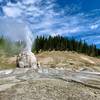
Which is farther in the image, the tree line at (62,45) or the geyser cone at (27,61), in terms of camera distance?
the tree line at (62,45)

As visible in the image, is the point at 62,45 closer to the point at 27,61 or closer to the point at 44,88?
the point at 27,61

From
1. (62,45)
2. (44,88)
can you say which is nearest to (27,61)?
(44,88)

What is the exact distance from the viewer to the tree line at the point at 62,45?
85.9 meters

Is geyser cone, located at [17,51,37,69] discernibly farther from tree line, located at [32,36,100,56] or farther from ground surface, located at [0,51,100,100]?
tree line, located at [32,36,100,56]

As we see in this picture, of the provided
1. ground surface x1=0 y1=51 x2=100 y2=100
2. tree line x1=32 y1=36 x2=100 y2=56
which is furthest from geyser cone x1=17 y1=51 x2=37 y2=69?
tree line x1=32 y1=36 x2=100 y2=56

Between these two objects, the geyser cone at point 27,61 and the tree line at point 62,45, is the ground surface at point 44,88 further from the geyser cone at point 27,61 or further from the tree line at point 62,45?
the tree line at point 62,45

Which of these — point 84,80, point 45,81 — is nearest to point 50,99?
point 45,81

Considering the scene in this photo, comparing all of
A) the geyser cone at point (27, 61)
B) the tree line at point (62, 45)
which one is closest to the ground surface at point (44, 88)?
the geyser cone at point (27, 61)

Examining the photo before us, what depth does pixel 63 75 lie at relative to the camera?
1603cm

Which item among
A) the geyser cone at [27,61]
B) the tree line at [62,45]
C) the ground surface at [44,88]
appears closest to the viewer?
the ground surface at [44,88]

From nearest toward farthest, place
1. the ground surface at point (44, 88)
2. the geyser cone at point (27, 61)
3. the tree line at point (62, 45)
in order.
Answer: the ground surface at point (44, 88), the geyser cone at point (27, 61), the tree line at point (62, 45)

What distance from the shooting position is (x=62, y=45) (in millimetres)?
89562

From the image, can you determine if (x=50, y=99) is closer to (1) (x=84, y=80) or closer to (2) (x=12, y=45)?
(1) (x=84, y=80)

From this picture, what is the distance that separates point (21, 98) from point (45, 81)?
263 cm
